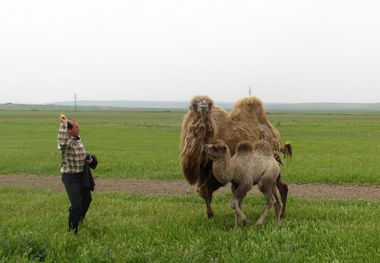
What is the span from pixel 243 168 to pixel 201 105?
128cm

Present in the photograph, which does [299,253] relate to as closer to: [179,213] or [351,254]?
[351,254]

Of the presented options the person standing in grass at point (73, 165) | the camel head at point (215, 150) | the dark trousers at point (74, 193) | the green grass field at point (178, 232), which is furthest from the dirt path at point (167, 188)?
the camel head at point (215, 150)

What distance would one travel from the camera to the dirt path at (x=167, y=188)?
10.4m

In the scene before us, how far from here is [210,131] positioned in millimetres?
6645

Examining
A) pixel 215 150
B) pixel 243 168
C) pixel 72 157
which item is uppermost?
pixel 215 150

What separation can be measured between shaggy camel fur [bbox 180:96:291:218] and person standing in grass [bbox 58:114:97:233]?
68.2 inches

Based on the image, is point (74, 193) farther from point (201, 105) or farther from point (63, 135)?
point (201, 105)

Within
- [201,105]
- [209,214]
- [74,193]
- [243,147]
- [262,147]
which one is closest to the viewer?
[74,193]

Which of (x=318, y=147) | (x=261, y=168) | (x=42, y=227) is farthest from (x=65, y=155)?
(x=318, y=147)

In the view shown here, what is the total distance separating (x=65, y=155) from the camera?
6004mm

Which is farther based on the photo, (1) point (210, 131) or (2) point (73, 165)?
(1) point (210, 131)

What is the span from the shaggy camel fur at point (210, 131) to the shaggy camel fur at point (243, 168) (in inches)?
21.3

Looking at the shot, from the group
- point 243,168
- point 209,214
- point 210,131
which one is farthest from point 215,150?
point 209,214

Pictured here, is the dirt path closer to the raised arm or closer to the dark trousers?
the dark trousers
